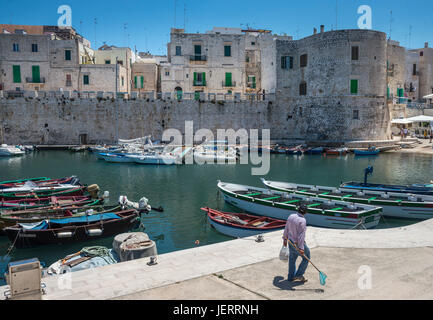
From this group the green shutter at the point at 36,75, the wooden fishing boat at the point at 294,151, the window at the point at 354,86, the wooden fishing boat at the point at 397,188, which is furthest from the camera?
the green shutter at the point at 36,75

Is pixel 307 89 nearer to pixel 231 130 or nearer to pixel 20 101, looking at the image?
pixel 231 130

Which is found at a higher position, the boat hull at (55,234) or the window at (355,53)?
the window at (355,53)

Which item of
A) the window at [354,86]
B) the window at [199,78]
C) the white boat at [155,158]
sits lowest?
the white boat at [155,158]

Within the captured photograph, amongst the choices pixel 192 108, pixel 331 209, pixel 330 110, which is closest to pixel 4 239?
pixel 331 209

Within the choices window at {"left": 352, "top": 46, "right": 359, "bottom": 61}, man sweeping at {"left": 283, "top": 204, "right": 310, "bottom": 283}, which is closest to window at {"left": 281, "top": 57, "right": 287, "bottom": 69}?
window at {"left": 352, "top": 46, "right": 359, "bottom": 61}

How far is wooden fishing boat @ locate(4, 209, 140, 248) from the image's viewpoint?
10984mm

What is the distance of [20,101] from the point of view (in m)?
35.7

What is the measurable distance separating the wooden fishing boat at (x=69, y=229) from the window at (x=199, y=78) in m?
30.1

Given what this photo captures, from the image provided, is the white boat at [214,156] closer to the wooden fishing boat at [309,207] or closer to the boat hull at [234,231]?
the wooden fishing boat at [309,207]

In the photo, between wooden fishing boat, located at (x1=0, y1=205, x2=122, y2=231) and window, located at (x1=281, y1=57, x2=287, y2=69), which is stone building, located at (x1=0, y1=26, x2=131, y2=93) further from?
wooden fishing boat, located at (x1=0, y1=205, x2=122, y2=231)

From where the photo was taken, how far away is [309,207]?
42.1 feet

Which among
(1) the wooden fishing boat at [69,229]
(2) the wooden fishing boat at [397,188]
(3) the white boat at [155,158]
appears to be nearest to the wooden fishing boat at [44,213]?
(1) the wooden fishing boat at [69,229]

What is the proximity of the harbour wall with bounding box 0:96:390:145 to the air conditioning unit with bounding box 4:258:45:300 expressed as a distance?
32.6 m

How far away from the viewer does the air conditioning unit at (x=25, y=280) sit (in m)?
5.01
